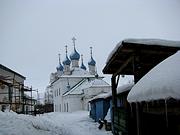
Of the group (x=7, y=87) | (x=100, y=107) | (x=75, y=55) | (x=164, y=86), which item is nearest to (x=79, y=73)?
(x=75, y=55)

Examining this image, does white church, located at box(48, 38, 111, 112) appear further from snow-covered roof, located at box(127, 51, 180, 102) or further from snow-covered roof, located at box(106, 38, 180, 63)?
snow-covered roof, located at box(127, 51, 180, 102)

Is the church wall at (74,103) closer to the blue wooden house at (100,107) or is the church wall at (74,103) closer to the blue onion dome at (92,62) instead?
the blue onion dome at (92,62)

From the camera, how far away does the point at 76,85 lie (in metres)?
50.8

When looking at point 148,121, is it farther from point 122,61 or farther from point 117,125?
point 117,125

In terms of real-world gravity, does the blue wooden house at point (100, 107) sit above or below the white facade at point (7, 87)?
below

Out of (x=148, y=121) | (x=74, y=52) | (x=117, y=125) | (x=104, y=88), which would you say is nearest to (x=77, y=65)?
(x=74, y=52)

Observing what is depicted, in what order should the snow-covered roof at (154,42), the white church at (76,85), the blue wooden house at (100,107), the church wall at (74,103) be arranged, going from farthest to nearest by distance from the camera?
the church wall at (74,103) < the white church at (76,85) < the blue wooden house at (100,107) < the snow-covered roof at (154,42)

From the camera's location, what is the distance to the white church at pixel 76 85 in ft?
141

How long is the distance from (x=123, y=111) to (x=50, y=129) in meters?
3.87

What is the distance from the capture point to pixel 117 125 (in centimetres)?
1462

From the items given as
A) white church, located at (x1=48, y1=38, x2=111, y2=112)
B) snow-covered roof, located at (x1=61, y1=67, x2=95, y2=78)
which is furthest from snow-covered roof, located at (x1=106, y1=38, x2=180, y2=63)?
snow-covered roof, located at (x1=61, y1=67, x2=95, y2=78)

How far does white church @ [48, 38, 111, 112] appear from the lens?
141ft

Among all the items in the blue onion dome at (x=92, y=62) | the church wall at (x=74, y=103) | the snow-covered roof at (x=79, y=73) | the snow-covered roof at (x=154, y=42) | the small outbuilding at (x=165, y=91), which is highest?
the blue onion dome at (x=92, y=62)

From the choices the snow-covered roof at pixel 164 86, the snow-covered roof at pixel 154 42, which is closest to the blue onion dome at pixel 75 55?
the snow-covered roof at pixel 154 42
